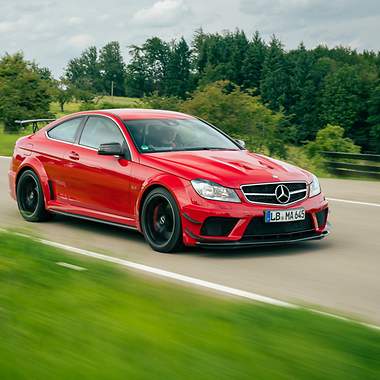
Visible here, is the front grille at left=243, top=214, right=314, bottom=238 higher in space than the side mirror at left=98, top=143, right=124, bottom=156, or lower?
lower

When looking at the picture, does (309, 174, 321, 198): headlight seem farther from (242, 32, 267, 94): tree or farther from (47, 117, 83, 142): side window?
(242, 32, 267, 94): tree

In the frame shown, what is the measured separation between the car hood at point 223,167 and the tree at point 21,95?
3370 cm

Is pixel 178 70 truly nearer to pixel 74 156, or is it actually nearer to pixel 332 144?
pixel 332 144

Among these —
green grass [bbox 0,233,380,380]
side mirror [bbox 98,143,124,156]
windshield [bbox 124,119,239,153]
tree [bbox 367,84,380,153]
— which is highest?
windshield [bbox 124,119,239,153]

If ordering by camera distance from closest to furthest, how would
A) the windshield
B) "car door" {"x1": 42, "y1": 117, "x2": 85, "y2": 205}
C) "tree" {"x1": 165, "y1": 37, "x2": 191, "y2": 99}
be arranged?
1. the windshield
2. "car door" {"x1": 42, "y1": 117, "x2": 85, "y2": 205}
3. "tree" {"x1": 165, "y1": 37, "x2": 191, "y2": 99}

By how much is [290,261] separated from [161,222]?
1.43 metres

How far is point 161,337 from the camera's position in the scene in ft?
13.5

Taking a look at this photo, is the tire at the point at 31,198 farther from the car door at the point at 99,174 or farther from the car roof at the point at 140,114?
the car roof at the point at 140,114

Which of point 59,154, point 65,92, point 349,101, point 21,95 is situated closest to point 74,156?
point 59,154

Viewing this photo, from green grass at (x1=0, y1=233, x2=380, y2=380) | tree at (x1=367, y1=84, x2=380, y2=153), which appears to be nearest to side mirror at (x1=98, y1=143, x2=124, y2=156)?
green grass at (x1=0, y1=233, x2=380, y2=380)

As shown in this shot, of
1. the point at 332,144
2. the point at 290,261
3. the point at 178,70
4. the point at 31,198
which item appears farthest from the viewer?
the point at 178,70

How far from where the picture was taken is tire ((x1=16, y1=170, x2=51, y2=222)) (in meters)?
11.1

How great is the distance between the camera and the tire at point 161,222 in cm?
885

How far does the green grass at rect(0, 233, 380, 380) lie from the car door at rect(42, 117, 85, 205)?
5096 mm
